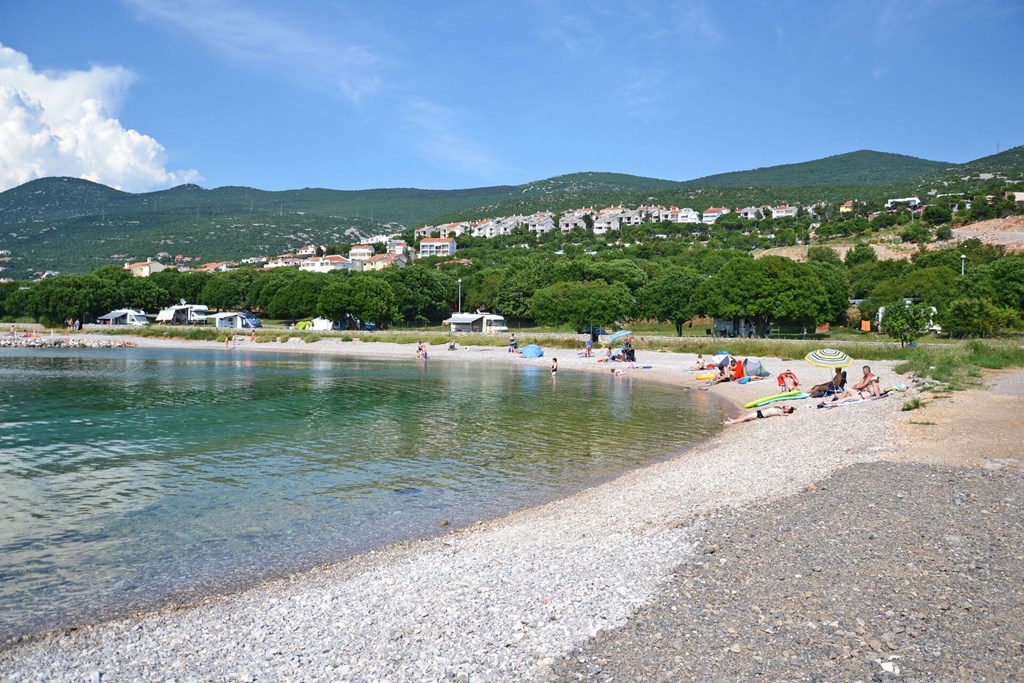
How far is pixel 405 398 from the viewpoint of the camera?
28.8 metres

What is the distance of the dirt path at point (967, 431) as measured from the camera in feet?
40.5

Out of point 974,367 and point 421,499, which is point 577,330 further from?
point 421,499

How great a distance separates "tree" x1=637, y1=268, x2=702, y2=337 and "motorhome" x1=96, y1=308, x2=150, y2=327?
6349cm

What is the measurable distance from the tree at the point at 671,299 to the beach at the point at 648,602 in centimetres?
5722

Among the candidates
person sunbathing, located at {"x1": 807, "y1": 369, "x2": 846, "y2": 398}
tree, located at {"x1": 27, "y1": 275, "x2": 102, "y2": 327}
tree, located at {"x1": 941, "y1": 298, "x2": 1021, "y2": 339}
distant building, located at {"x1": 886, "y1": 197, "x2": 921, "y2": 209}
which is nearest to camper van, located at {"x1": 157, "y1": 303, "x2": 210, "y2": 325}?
tree, located at {"x1": 27, "y1": 275, "x2": 102, "y2": 327}

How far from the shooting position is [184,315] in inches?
3917

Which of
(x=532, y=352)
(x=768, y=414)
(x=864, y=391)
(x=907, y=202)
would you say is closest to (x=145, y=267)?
(x=532, y=352)

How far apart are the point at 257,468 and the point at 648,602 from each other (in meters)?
11.0

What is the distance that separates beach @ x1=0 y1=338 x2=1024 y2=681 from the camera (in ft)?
18.3

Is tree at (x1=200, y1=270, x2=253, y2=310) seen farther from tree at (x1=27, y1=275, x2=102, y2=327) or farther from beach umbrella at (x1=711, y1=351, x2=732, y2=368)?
beach umbrella at (x1=711, y1=351, x2=732, y2=368)

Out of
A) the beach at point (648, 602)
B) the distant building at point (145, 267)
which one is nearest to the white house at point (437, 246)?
the distant building at point (145, 267)

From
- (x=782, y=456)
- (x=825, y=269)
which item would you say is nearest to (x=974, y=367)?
(x=782, y=456)

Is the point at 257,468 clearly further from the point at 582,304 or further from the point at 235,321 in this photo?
the point at 235,321

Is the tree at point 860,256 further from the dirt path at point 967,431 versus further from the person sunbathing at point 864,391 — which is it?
the dirt path at point 967,431
